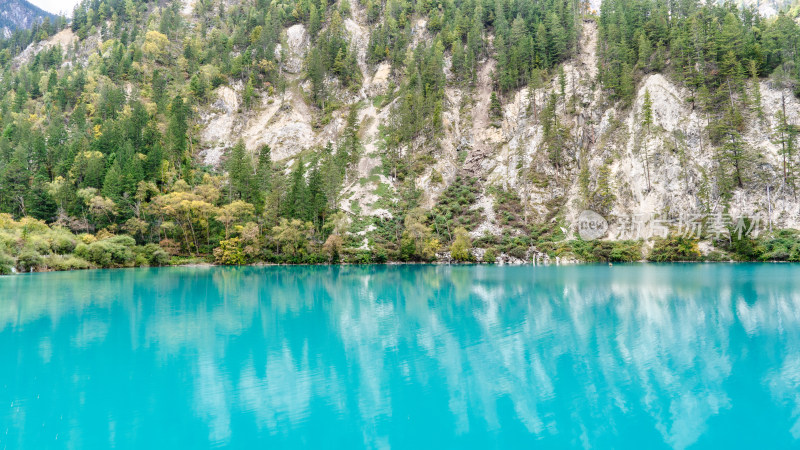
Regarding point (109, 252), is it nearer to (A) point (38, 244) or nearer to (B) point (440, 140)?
(A) point (38, 244)

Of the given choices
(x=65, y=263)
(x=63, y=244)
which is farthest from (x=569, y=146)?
(x=63, y=244)

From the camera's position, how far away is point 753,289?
29.4 metres

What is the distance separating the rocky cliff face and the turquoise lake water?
4391 centimetres

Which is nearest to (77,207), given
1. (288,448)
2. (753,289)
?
(288,448)

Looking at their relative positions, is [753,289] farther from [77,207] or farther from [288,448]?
[77,207]

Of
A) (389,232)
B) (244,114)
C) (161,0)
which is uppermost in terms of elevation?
(161,0)

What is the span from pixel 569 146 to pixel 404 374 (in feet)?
241

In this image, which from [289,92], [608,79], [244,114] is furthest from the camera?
[289,92]

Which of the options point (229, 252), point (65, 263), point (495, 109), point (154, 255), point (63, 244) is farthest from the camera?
point (495, 109)

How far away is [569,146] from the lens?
77062 millimetres

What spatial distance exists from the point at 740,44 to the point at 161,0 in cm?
15576

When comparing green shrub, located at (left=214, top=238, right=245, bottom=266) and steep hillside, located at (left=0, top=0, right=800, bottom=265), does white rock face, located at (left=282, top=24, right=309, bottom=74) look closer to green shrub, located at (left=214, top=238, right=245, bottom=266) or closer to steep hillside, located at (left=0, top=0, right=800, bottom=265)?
steep hillside, located at (left=0, top=0, right=800, bottom=265)

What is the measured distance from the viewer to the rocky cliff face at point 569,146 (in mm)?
63344

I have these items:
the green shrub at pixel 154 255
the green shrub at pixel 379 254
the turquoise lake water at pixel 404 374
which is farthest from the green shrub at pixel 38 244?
the green shrub at pixel 379 254
